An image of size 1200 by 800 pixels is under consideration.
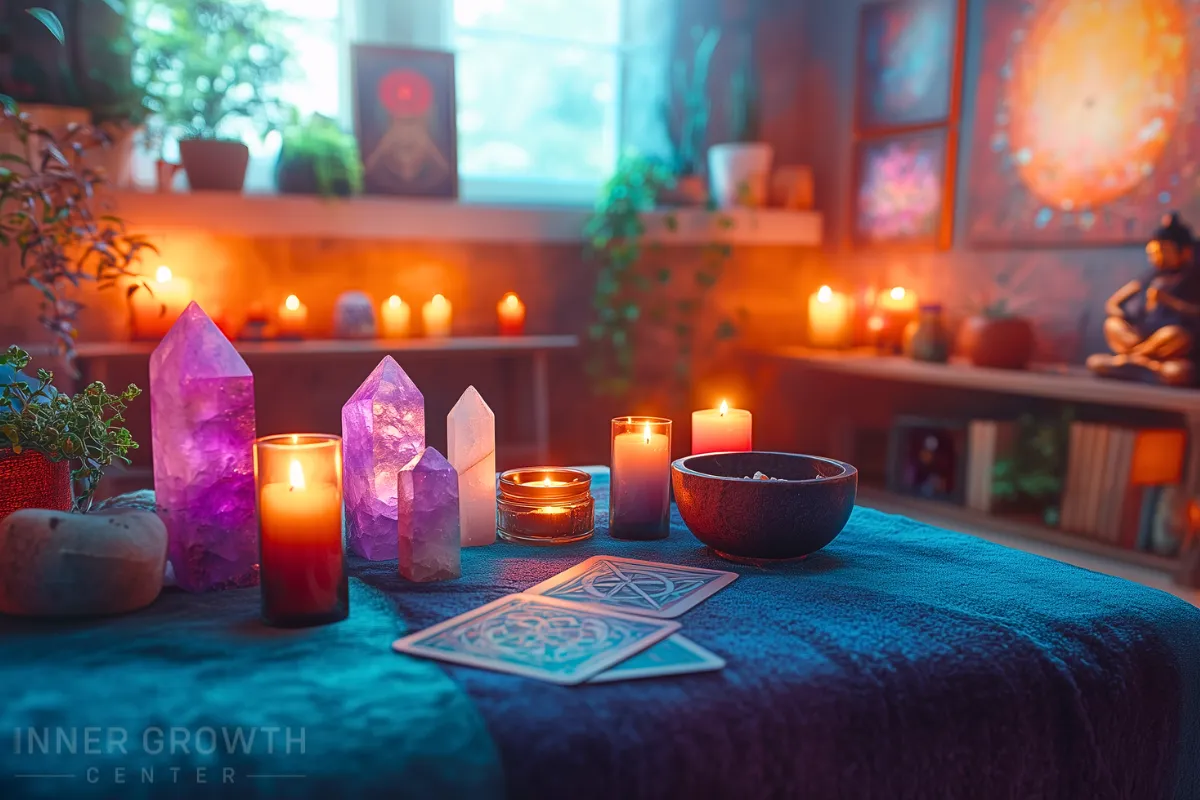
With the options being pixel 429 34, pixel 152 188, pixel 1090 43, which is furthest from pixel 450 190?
pixel 1090 43

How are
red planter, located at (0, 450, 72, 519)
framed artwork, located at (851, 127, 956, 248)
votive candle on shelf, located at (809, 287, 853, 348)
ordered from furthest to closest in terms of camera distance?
votive candle on shelf, located at (809, 287, 853, 348) < framed artwork, located at (851, 127, 956, 248) < red planter, located at (0, 450, 72, 519)

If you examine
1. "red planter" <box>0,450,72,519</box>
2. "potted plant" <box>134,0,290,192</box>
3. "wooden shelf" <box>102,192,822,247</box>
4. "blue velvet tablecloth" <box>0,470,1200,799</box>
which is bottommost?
"blue velvet tablecloth" <box>0,470,1200,799</box>

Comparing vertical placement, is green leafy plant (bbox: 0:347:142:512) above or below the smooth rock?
above

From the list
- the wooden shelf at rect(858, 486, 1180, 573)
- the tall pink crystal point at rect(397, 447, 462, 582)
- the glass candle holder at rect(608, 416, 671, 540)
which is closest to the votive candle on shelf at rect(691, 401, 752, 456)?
the glass candle holder at rect(608, 416, 671, 540)

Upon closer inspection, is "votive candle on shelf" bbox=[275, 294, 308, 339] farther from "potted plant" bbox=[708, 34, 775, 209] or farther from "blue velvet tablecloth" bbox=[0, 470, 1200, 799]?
"blue velvet tablecloth" bbox=[0, 470, 1200, 799]

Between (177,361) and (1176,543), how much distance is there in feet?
7.45

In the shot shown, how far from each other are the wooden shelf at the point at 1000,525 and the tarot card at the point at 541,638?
5.93 feet

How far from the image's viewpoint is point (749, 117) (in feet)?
10.6

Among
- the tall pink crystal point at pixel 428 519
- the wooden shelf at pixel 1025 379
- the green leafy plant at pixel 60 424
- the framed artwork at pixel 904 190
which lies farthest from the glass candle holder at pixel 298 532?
the framed artwork at pixel 904 190

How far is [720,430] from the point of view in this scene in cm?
107

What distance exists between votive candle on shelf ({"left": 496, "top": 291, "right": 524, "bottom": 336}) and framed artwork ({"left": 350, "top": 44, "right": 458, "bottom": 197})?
0.40 meters

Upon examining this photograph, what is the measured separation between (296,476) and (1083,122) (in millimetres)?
2642

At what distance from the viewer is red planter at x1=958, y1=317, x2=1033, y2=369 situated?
2.61 meters

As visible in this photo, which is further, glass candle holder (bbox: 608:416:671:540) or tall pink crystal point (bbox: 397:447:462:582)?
glass candle holder (bbox: 608:416:671:540)
